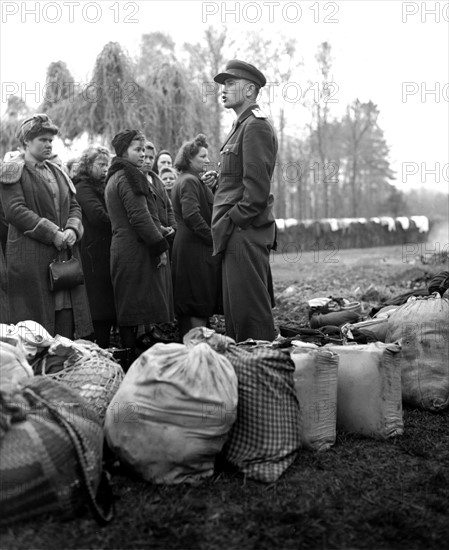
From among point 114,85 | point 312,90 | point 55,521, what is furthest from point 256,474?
point 312,90

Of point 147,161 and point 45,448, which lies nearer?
point 45,448

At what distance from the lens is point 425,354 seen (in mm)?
4633

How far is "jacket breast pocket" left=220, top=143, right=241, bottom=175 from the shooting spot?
4.83 metres

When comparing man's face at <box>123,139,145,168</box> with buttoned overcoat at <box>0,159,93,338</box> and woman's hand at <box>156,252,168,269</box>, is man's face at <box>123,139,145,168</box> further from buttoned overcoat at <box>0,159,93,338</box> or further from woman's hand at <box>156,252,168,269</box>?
buttoned overcoat at <box>0,159,93,338</box>

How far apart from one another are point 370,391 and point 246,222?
54.4 inches

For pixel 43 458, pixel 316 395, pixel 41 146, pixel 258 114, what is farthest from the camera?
pixel 41 146

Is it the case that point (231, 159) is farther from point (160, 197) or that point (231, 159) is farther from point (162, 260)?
point (160, 197)

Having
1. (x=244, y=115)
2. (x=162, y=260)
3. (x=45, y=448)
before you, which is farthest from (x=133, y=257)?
(x=45, y=448)

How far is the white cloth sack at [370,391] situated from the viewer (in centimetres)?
400

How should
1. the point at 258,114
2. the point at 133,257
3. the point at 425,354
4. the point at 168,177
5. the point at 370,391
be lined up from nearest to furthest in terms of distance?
the point at 370,391, the point at 425,354, the point at 258,114, the point at 133,257, the point at 168,177

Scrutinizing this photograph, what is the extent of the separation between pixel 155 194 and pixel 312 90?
98.9 ft

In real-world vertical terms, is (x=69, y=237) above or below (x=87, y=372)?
above

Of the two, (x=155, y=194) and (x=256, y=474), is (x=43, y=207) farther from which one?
(x=256, y=474)

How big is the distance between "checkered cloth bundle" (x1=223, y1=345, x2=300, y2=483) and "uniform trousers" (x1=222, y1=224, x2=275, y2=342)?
1.05m
